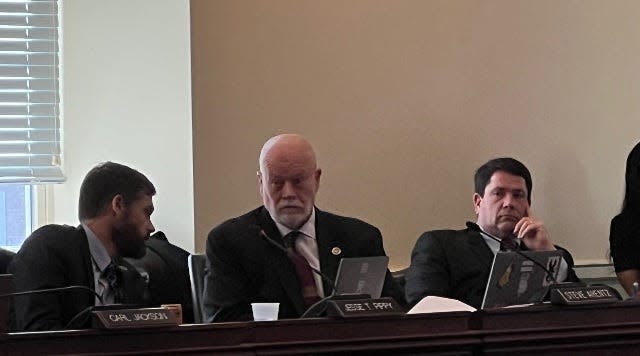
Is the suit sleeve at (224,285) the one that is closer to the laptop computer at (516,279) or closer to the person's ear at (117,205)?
the person's ear at (117,205)

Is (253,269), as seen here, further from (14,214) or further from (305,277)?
(14,214)

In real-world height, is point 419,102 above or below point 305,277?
above

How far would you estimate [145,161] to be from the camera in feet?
15.5

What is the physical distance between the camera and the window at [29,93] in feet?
15.3

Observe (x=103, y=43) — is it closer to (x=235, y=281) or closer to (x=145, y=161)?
(x=145, y=161)

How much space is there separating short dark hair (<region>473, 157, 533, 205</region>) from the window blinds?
1681mm

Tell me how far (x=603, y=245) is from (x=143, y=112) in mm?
2171

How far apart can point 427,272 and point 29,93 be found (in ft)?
5.57

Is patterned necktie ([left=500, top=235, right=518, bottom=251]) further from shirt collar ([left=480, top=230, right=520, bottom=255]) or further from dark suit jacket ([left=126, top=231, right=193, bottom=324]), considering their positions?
dark suit jacket ([left=126, top=231, right=193, bottom=324])

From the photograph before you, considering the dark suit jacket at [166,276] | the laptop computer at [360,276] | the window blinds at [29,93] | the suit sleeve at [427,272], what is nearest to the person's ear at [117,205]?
the dark suit jacket at [166,276]

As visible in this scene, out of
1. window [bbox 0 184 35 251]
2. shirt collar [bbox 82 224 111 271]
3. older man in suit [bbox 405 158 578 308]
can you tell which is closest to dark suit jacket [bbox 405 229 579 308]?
older man in suit [bbox 405 158 578 308]

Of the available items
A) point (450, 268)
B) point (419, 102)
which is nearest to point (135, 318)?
point (450, 268)

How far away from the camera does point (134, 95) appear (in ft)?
15.6

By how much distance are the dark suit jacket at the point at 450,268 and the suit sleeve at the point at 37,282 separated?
56.8 inches
